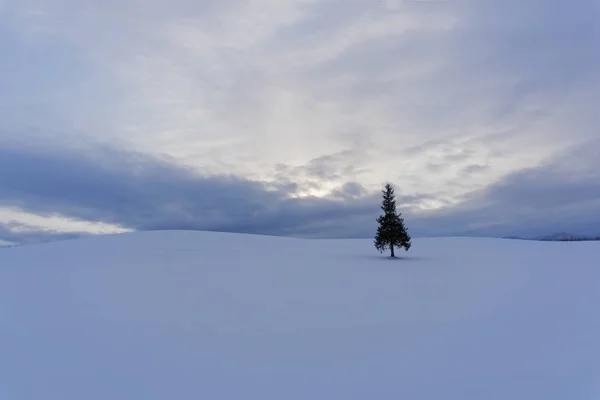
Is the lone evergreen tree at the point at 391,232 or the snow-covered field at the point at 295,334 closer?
the snow-covered field at the point at 295,334

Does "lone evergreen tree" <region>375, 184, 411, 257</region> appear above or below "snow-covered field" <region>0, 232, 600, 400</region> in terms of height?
above

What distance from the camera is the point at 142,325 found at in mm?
13383

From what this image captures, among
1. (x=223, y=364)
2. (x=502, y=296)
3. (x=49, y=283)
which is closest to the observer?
(x=223, y=364)

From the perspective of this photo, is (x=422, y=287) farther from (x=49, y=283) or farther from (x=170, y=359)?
(x=49, y=283)

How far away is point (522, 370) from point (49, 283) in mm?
20843

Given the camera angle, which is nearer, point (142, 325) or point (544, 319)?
point (142, 325)

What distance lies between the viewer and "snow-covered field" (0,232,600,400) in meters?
9.23

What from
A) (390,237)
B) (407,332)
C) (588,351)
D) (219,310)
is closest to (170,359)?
(219,310)

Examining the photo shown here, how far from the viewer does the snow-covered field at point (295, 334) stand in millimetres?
9227

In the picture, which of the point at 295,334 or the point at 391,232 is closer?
the point at 295,334

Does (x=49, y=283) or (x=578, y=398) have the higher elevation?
(x=49, y=283)

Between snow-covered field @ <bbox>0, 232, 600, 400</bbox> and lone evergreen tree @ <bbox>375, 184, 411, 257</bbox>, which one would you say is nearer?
snow-covered field @ <bbox>0, 232, 600, 400</bbox>

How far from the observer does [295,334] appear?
41.5 feet

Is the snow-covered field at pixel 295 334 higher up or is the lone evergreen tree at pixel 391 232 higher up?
the lone evergreen tree at pixel 391 232
